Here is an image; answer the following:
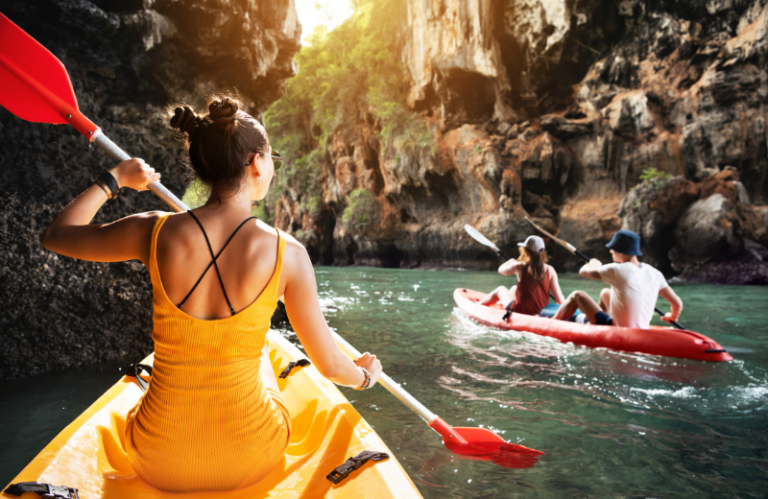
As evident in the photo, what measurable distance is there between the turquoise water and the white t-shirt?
0.42m

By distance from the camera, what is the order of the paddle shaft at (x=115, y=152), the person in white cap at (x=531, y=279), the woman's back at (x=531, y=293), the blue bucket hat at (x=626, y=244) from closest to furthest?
1. the paddle shaft at (x=115, y=152)
2. the blue bucket hat at (x=626, y=244)
3. the person in white cap at (x=531, y=279)
4. the woman's back at (x=531, y=293)

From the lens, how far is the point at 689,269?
13164 millimetres

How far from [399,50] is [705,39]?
13882 mm

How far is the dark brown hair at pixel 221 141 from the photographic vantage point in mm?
1091

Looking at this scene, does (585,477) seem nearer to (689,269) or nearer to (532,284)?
(532,284)

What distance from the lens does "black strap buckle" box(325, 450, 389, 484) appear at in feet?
3.96

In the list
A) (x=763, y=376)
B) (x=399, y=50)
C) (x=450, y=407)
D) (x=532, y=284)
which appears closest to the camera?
(x=450, y=407)

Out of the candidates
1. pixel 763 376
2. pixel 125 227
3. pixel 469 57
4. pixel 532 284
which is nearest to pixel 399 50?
pixel 469 57

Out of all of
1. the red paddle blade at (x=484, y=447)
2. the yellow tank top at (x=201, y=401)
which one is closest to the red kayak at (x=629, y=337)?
the red paddle blade at (x=484, y=447)

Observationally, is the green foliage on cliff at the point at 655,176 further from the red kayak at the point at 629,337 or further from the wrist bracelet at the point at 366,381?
the wrist bracelet at the point at 366,381

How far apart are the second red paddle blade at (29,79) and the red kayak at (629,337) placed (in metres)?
4.52


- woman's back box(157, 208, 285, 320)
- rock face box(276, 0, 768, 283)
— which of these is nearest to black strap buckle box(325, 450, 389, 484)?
woman's back box(157, 208, 285, 320)

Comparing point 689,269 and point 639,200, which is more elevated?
point 639,200

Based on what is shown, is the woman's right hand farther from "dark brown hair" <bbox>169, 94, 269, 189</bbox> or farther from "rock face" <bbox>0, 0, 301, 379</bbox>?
"rock face" <bbox>0, 0, 301, 379</bbox>
